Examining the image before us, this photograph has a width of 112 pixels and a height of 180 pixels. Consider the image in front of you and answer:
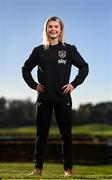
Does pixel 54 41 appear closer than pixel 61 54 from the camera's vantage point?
No

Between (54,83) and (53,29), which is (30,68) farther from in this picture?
(53,29)

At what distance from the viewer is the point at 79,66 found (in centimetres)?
839

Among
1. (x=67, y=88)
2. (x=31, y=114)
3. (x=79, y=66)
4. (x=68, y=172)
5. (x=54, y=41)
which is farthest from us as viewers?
(x=31, y=114)

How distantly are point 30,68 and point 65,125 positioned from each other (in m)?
1.02

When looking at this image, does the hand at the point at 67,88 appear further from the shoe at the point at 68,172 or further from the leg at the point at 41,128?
the shoe at the point at 68,172

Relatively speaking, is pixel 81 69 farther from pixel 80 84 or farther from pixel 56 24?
pixel 56 24

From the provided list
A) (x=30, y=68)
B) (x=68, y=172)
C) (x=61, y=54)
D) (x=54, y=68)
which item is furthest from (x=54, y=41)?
(x=68, y=172)

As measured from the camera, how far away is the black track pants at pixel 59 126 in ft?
26.7

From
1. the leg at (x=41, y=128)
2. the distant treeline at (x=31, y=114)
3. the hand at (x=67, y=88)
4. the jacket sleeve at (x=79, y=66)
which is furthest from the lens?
the distant treeline at (x=31, y=114)

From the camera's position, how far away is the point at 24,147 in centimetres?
2672

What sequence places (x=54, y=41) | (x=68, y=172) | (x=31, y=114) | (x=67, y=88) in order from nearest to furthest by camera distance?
1. (x=67, y=88)
2. (x=68, y=172)
3. (x=54, y=41)
4. (x=31, y=114)

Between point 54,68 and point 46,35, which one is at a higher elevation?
point 46,35

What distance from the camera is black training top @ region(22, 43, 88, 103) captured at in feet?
26.4

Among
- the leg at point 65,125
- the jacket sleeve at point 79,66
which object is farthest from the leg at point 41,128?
the jacket sleeve at point 79,66
